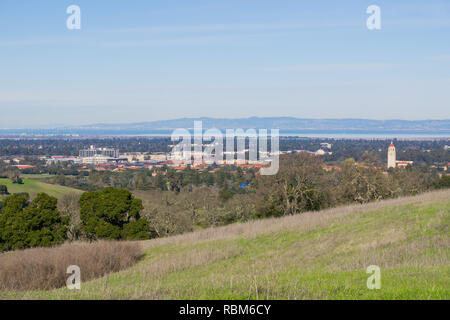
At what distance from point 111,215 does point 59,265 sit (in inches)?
565

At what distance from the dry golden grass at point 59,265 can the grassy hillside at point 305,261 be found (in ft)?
2.32

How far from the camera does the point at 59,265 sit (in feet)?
44.0

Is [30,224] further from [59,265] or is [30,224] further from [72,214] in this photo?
[59,265]

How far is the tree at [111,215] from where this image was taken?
2741cm

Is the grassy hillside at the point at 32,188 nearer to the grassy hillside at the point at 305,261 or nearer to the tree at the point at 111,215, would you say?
Answer: the tree at the point at 111,215

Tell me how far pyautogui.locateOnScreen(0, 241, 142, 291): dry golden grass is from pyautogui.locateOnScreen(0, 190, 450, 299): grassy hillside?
709mm

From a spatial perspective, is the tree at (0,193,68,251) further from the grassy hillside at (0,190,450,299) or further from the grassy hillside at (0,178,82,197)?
the grassy hillside at (0,178,82,197)

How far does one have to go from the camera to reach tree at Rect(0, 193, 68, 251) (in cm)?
2483

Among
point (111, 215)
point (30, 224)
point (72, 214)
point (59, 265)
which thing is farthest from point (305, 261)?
point (72, 214)

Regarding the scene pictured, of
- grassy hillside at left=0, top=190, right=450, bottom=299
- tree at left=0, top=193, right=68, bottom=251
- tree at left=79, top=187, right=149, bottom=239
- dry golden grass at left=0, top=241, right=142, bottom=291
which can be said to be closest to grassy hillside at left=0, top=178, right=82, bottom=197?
tree at left=79, top=187, right=149, bottom=239

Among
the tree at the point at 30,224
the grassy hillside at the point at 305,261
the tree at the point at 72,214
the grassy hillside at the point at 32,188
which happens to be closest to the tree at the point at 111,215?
the tree at the point at 72,214
